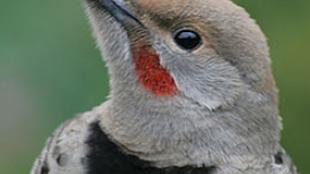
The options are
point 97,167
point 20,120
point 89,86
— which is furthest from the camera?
point 20,120

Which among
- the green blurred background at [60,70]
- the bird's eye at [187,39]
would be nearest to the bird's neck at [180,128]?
the bird's eye at [187,39]

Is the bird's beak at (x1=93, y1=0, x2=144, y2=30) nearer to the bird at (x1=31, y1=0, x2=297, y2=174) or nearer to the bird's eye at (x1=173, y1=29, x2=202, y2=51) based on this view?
the bird at (x1=31, y1=0, x2=297, y2=174)

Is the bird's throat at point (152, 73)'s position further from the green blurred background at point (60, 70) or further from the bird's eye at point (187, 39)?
the green blurred background at point (60, 70)

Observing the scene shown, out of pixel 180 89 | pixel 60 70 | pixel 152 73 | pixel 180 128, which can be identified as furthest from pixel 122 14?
pixel 60 70

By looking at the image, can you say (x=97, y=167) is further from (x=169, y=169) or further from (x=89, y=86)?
(x=89, y=86)

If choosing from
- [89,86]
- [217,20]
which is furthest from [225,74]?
[89,86]

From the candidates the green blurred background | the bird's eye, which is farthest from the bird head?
the green blurred background
